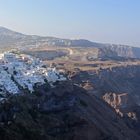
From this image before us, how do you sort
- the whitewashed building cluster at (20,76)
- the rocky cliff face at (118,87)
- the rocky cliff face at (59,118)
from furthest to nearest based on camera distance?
the rocky cliff face at (118,87), the whitewashed building cluster at (20,76), the rocky cliff face at (59,118)

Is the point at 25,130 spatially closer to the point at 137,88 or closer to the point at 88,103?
the point at 88,103

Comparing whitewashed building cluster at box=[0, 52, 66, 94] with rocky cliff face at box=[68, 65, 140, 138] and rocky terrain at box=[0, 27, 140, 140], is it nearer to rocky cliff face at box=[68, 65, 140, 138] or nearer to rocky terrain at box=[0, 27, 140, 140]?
rocky terrain at box=[0, 27, 140, 140]

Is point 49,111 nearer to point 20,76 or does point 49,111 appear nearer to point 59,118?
point 59,118

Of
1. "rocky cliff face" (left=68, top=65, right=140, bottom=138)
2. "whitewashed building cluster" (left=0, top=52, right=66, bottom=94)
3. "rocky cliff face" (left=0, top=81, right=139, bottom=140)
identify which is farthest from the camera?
"rocky cliff face" (left=68, top=65, right=140, bottom=138)

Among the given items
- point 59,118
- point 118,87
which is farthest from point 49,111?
point 118,87

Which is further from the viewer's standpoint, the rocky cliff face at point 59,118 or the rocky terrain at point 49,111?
the rocky terrain at point 49,111

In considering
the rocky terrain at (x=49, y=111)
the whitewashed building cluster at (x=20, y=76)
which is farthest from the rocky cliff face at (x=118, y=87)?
the whitewashed building cluster at (x=20, y=76)

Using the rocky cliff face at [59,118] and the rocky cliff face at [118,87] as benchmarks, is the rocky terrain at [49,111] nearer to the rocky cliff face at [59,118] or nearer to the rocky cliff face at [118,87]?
the rocky cliff face at [59,118]

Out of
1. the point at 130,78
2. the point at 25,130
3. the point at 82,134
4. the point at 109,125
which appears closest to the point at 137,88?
the point at 130,78

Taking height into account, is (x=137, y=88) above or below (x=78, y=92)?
below

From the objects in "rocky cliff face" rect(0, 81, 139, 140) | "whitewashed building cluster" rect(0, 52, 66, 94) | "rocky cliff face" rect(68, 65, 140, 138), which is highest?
"whitewashed building cluster" rect(0, 52, 66, 94)

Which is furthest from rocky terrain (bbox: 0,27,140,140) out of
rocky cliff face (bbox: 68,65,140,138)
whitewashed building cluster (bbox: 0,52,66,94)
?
rocky cliff face (bbox: 68,65,140,138)
